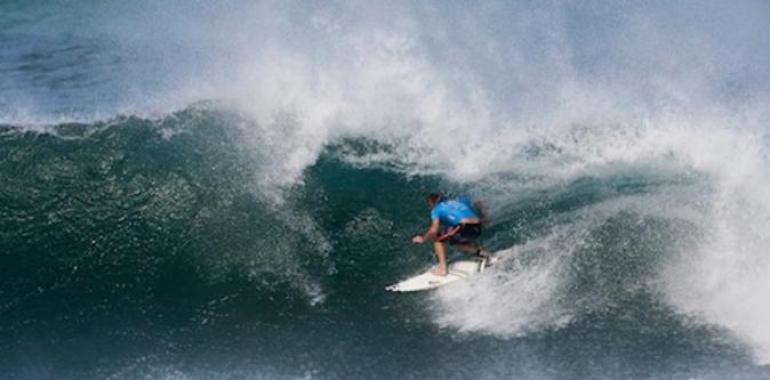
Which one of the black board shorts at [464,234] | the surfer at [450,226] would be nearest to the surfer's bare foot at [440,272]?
the surfer at [450,226]

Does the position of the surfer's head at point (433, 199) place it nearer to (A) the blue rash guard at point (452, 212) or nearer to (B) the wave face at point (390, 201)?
(A) the blue rash guard at point (452, 212)

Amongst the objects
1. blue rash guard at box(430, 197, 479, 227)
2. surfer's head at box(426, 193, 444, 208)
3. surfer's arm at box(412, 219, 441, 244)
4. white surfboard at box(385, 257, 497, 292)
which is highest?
surfer's head at box(426, 193, 444, 208)

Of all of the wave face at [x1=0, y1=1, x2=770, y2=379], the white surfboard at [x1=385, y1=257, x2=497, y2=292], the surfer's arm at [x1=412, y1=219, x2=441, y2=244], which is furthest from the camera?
the white surfboard at [x1=385, y1=257, x2=497, y2=292]

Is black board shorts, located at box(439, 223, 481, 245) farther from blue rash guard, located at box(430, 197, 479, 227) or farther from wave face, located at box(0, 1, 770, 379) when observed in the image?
wave face, located at box(0, 1, 770, 379)

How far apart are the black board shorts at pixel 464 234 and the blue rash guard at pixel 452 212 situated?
0.12 meters

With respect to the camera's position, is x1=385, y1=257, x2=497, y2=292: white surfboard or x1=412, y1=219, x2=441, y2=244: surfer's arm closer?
x1=412, y1=219, x2=441, y2=244: surfer's arm

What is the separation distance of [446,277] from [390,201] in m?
2.20

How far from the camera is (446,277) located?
1477 cm

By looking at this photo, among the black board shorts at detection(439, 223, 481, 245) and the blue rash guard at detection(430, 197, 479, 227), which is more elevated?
the blue rash guard at detection(430, 197, 479, 227)

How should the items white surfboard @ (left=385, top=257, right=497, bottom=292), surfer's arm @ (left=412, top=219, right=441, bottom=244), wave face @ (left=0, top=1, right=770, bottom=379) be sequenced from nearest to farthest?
wave face @ (left=0, top=1, right=770, bottom=379) → surfer's arm @ (left=412, top=219, right=441, bottom=244) → white surfboard @ (left=385, top=257, right=497, bottom=292)

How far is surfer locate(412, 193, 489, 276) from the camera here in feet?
48.2

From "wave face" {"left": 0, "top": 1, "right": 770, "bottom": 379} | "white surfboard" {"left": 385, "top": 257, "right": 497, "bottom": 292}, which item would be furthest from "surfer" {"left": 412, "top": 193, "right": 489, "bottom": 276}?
"wave face" {"left": 0, "top": 1, "right": 770, "bottom": 379}

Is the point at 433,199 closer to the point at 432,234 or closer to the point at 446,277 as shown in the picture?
the point at 432,234

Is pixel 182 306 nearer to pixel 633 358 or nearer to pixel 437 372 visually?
pixel 437 372
